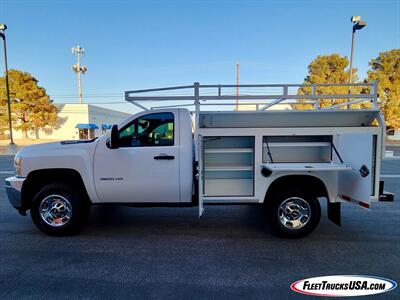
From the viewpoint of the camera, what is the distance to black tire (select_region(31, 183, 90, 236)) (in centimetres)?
402

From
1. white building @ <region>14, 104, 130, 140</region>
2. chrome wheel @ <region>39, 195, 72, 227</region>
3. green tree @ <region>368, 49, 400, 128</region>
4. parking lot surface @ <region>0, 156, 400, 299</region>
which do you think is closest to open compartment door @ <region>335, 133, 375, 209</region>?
parking lot surface @ <region>0, 156, 400, 299</region>

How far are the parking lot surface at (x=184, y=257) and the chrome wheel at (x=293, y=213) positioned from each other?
277 millimetres

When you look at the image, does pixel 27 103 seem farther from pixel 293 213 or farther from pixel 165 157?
pixel 293 213

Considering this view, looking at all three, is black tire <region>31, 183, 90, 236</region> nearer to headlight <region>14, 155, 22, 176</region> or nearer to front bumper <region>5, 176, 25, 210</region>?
front bumper <region>5, 176, 25, 210</region>

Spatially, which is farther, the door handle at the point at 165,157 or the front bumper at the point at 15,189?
the front bumper at the point at 15,189

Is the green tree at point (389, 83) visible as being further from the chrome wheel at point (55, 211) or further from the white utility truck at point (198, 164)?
the chrome wheel at point (55, 211)

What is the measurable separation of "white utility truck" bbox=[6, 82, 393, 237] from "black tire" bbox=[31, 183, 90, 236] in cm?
2

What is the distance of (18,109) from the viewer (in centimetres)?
3141

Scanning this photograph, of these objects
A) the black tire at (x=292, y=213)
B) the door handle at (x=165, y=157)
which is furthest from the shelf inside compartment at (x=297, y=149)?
the door handle at (x=165, y=157)

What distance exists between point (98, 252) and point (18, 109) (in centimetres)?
3600

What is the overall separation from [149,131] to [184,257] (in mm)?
1999

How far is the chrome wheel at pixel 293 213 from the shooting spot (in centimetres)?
392

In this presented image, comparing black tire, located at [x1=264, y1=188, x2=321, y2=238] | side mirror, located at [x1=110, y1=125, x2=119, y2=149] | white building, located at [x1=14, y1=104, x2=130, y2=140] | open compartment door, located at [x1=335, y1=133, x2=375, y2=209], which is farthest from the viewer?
white building, located at [x1=14, y1=104, x2=130, y2=140]

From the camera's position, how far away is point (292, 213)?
3.94 meters
